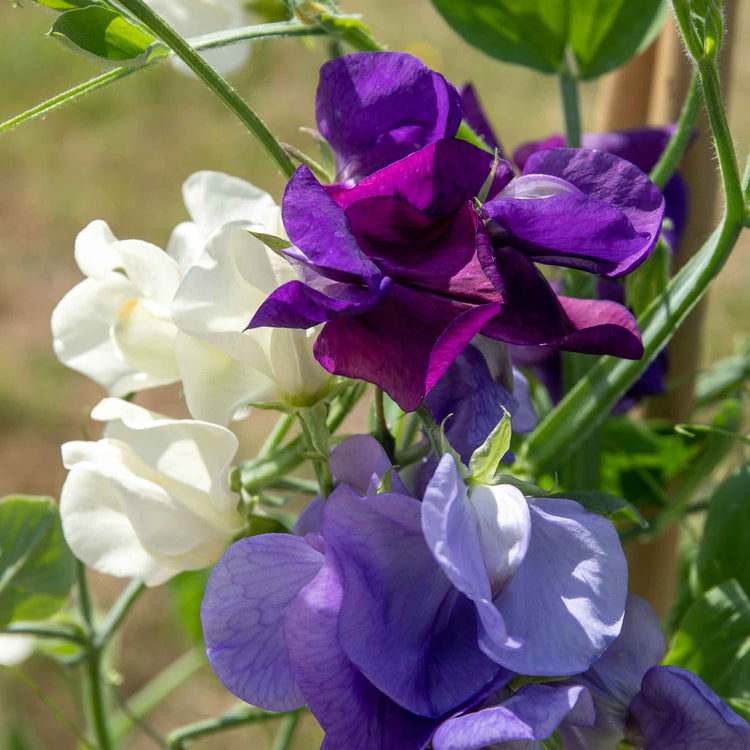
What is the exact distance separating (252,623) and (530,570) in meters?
0.10

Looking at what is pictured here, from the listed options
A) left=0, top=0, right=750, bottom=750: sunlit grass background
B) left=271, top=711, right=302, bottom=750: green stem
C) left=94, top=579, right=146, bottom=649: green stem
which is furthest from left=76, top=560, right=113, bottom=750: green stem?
left=0, top=0, right=750, bottom=750: sunlit grass background

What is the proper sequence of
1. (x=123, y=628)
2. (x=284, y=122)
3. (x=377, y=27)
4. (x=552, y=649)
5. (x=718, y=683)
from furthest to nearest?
(x=377, y=27), (x=284, y=122), (x=123, y=628), (x=718, y=683), (x=552, y=649)

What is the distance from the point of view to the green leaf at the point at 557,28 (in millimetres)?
552

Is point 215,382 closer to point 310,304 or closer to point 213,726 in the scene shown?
point 310,304

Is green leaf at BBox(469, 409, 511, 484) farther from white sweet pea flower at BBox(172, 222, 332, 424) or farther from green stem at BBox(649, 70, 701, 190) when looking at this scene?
green stem at BBox(649, 70, 701, 190)

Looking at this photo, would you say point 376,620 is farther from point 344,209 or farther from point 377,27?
point 377,27

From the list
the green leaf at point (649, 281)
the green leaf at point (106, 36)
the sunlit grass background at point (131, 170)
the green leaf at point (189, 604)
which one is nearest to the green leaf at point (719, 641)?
the green leaf at point (649, 281)

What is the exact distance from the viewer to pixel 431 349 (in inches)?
13.1

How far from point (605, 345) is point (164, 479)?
182 millimetres

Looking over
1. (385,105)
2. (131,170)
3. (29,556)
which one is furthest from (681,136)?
(131,170)

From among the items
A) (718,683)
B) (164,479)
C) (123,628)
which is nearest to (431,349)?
(164,479)

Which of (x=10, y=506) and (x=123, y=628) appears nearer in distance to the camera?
(x=10, y=506)

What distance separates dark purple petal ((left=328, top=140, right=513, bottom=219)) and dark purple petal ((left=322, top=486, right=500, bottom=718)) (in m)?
0.10

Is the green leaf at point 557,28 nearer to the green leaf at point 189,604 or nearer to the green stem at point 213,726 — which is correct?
the green stem at point 213,726
